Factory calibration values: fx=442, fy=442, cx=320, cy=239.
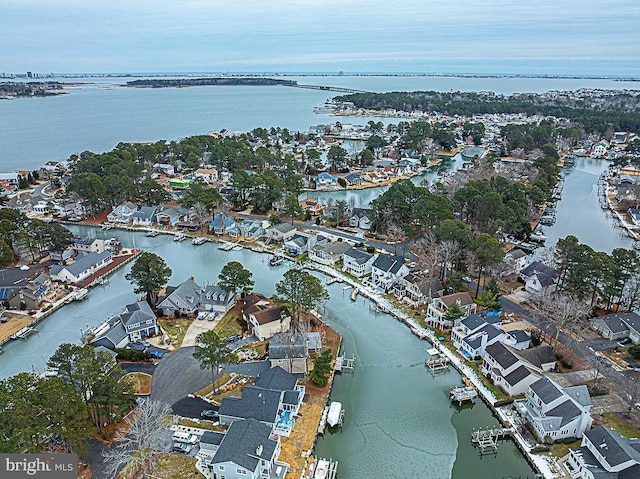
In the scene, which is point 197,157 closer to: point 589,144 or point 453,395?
point 453,395

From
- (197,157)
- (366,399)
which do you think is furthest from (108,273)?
(197,157)

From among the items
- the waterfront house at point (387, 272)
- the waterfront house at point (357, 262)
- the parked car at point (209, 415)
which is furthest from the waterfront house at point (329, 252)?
the parked car at point (209, 415)

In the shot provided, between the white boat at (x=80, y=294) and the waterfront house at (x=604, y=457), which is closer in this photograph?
the waterfront house at (x=604, y=457)

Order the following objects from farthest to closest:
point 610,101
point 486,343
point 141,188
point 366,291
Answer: point 610,101 < point 141,188 < point 366,291 < point 486,343

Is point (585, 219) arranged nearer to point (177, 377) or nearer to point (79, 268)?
point (177, 377)

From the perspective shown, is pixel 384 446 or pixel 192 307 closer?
pixel 384 446

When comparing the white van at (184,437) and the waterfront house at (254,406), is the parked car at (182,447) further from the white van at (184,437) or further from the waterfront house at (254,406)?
the waterfront house at (254,406)

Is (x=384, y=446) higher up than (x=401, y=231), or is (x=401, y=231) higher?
(x=401, y=231)

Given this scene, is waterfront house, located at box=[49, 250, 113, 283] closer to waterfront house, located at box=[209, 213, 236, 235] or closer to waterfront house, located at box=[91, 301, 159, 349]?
waterfront house, located at box=[91, 301, 159, 349]
